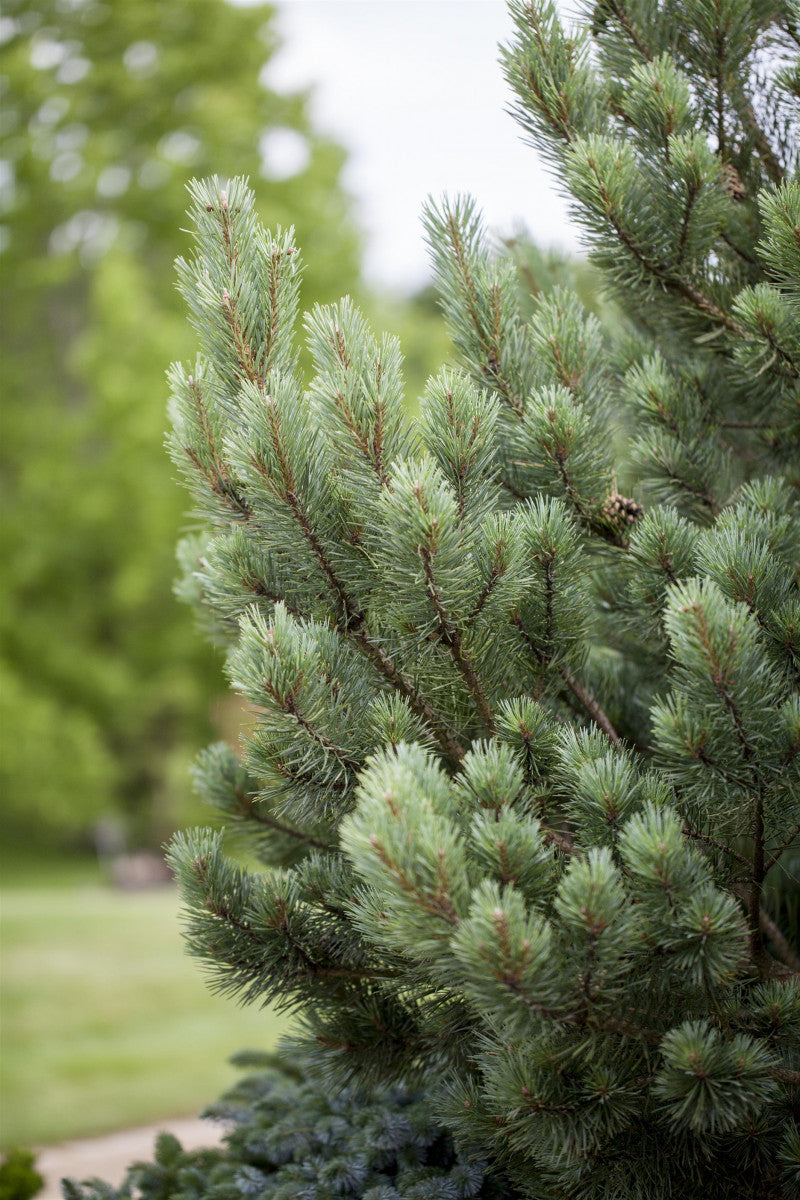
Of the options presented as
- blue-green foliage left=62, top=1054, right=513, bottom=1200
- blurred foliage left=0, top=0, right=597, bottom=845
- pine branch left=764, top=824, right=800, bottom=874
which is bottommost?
blue-green foliage left=62, top=1054, right=513, bottom=1200

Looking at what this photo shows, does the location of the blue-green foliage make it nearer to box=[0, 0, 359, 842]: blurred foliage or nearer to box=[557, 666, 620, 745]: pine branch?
box=[557, 666, 620, 745]: pine branch

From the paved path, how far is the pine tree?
8.18 ft

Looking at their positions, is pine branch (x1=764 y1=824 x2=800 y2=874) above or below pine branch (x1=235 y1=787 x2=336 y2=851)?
below

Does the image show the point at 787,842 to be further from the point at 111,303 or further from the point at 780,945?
the point at 111,303

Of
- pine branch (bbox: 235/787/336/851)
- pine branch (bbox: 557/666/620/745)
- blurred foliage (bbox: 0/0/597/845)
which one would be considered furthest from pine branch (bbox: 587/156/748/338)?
blurred foliage (bbox: 0/0/597/845)

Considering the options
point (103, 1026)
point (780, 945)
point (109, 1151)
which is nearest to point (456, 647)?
point (780, 945)

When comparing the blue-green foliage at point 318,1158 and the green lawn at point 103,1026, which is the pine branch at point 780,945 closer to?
the blue-green foliage at point 318,1158

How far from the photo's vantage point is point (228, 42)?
1180 cm

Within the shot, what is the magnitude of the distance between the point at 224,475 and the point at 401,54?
1299 centimetres

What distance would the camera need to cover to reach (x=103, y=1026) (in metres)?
6.95

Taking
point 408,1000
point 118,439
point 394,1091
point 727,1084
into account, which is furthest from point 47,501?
point 727,1084

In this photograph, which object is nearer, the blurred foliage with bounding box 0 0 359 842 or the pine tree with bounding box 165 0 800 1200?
the pine tree with bounding box 165 0 800 1200

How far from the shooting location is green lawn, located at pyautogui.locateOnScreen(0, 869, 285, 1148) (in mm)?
5664

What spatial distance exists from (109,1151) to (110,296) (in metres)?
7.94
